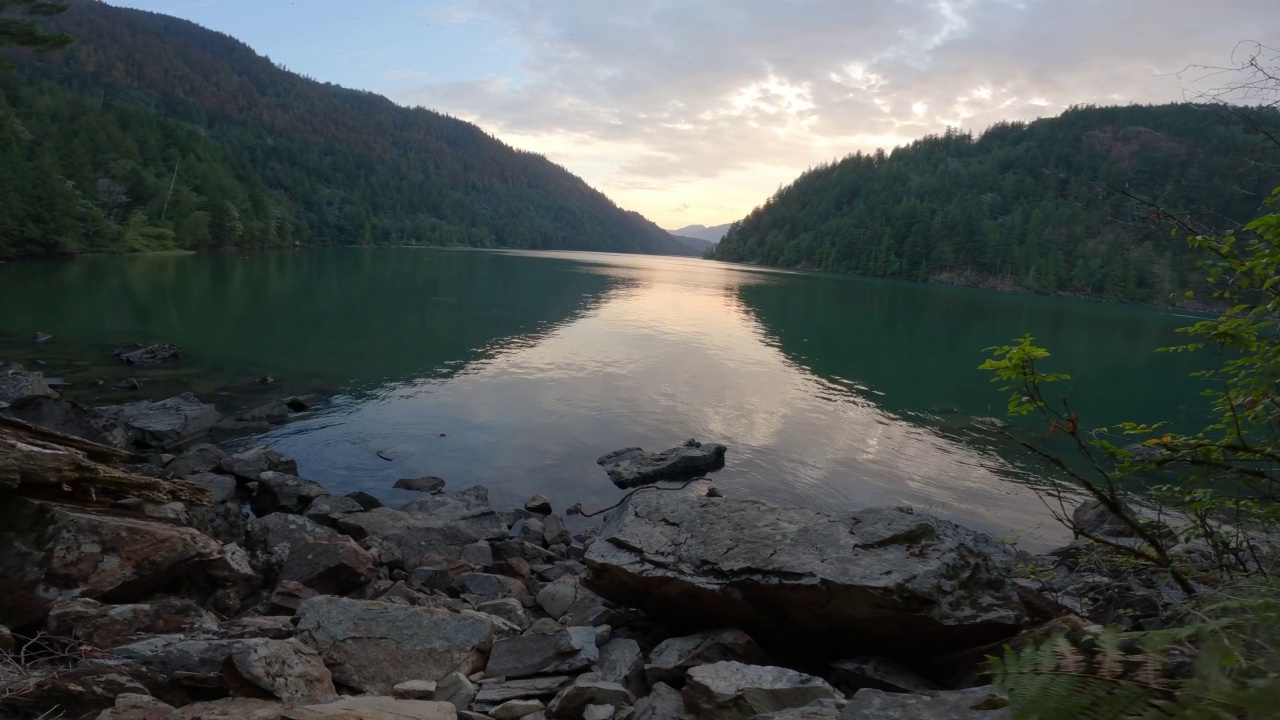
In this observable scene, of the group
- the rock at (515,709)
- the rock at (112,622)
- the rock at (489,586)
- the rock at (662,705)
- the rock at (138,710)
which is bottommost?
the rock at (489,586)

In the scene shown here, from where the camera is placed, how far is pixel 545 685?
606 centimetres

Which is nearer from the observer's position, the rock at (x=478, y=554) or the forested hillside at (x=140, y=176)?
the rock at (x=478, y=554)

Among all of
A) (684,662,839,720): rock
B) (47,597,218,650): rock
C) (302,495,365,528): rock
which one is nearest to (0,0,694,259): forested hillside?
(302,495,365,528): rock

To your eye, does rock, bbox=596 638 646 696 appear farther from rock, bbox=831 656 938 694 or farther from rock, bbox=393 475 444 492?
rock, bbox=393 475 444 492

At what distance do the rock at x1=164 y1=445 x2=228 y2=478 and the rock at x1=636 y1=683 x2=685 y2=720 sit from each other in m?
13.5

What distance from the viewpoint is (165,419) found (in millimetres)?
18219

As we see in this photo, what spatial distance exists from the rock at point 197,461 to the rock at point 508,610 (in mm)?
9866

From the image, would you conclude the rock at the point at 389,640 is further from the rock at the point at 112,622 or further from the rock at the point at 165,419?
the rock at the point at 165,419

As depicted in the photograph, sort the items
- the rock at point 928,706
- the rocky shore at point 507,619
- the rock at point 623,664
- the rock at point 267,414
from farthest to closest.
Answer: the rock at point 267,414
the rock at point 623,664
the rocky shore at point 507,619
the rock at point 928,706

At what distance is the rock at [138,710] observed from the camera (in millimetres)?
4227

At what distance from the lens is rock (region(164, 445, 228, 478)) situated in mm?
14984

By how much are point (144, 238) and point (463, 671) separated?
9459 centimetres

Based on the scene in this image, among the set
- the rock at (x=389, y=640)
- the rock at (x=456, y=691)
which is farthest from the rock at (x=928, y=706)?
the rock at (x=389, y=640)

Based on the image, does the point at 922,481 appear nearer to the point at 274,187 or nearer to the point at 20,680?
the point at 20,680
